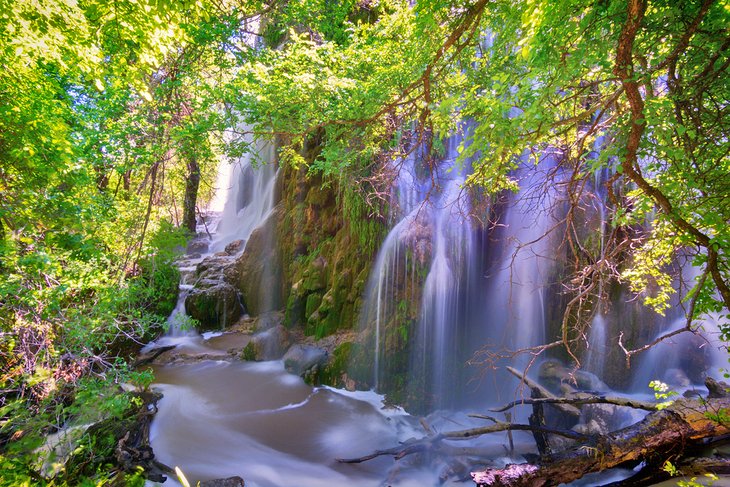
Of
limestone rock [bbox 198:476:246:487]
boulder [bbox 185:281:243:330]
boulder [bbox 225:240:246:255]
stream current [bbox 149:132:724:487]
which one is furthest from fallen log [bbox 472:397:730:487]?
boulder [bbox 225:240:246:255]

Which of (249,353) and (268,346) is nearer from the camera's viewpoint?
(249,353)

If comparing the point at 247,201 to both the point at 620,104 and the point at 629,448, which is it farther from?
the point at 629,448

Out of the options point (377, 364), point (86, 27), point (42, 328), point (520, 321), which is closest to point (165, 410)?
point (42, 328)

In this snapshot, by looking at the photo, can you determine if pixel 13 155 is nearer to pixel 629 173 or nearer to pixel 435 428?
pixel 629 173

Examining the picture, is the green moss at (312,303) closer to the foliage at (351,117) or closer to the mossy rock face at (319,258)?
the mossy rock face at (319,258)

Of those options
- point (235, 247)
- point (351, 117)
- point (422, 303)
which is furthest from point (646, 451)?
point (235, 247)

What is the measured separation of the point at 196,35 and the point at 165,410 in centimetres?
658

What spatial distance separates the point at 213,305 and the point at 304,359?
4492mm

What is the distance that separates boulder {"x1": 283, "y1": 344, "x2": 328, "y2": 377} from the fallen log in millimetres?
5398

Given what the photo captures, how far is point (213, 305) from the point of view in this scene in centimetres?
1153

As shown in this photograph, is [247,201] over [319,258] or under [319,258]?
over

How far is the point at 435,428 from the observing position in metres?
6.44

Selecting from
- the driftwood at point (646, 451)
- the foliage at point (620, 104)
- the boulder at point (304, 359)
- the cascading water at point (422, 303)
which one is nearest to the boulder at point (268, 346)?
the boulder at point (304, 359)

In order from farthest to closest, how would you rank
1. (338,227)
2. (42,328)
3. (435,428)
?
(338,227) → (435,428) → (42,328)
